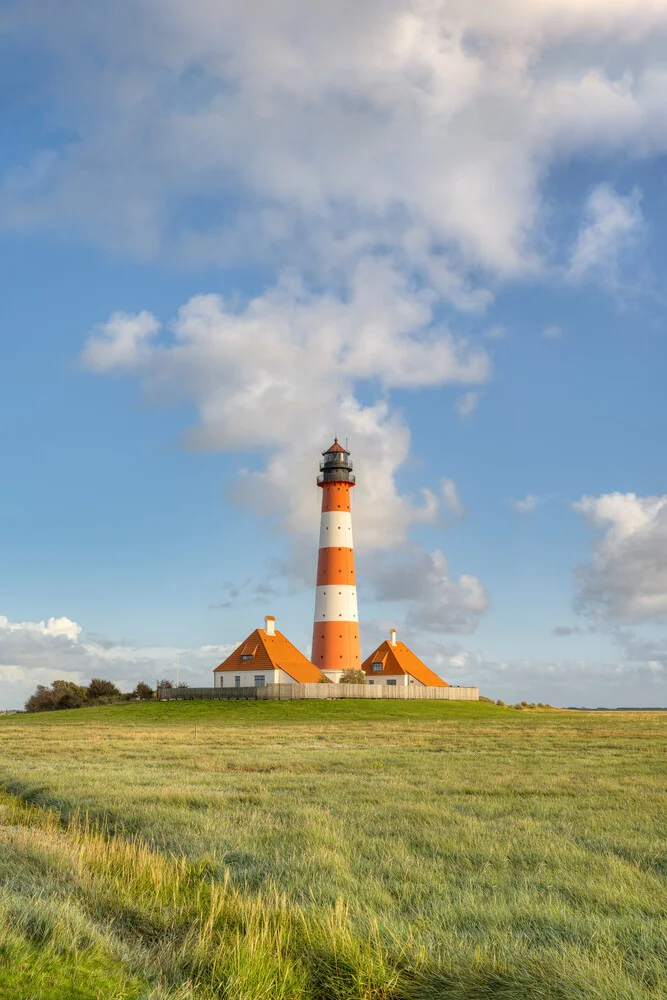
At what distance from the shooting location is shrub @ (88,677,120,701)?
7319 cm

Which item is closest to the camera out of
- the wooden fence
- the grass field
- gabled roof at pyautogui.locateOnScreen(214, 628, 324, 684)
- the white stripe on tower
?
the grass field

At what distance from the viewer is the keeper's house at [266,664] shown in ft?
220

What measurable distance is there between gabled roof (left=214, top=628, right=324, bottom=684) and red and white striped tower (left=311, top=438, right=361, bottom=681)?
1974 millimetres

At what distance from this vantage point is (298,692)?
60406mm

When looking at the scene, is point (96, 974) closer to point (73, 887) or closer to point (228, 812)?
point (73, 887)

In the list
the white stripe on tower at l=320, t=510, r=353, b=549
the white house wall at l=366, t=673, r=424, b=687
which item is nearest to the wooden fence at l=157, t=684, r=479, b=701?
the white house wall at l=366, t=673, r=424, b=687

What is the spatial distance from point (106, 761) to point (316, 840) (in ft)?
49.0

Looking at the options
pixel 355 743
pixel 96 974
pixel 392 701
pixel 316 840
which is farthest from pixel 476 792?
pixel 392 701

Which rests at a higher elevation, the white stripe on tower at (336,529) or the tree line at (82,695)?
the white stripe on tower at (336,529)

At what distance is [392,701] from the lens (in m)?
61.1

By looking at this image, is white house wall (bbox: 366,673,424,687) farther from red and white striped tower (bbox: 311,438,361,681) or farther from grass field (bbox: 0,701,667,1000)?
grass field (bbox: 0,701,667,1000)

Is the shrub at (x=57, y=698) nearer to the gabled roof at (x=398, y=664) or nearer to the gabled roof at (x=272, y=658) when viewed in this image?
the gabled roof at (x=272, y=658)

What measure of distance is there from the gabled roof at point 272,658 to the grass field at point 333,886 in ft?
158

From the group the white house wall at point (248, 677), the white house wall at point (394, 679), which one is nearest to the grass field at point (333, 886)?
the white house wall at point (248, 677)
